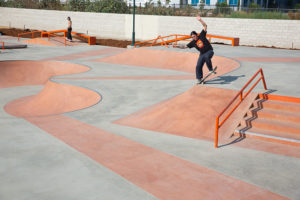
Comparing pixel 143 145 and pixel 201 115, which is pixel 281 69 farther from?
pixel 143 145

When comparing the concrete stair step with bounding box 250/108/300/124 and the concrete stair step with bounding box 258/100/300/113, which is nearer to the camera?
the concrete stair step with bounding box 250/108/300/124

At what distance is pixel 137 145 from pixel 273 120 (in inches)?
145

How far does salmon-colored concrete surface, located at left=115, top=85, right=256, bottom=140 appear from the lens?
941cm

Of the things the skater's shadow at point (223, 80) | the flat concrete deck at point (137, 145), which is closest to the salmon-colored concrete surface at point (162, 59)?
Result: the flat concrete deck at point (137, 145)

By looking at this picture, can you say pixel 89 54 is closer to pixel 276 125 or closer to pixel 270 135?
pixel 276 125

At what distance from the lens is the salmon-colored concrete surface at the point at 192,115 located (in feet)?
30.9

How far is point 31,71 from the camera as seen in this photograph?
65.9 ft

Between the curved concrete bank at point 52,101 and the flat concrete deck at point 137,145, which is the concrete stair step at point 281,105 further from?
the curved concrete bank at point 52,101

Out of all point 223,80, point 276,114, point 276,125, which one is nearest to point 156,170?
point 276,125

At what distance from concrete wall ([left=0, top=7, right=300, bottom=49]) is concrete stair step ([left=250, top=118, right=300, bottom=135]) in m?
18.2

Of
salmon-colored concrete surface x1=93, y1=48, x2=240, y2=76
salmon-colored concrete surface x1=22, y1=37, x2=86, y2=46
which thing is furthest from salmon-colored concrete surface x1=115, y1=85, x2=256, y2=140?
salmon-colored concrete surface x1=22, y1=37, x2=86, y2=46

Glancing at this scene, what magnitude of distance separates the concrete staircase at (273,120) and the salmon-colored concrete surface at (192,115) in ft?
0.87

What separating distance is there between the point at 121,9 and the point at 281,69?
2929cm

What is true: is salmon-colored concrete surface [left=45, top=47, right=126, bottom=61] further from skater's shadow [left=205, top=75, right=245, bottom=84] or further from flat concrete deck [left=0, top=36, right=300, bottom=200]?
skater's shadow [left=205, top=75, right=245, bottom=84]
